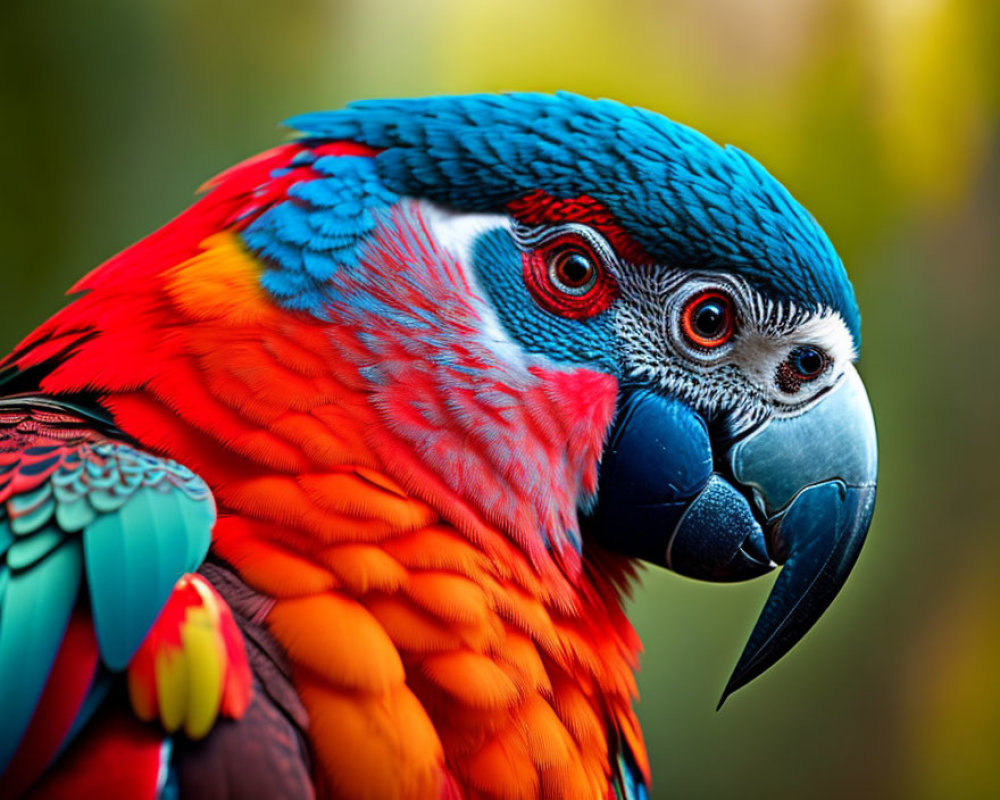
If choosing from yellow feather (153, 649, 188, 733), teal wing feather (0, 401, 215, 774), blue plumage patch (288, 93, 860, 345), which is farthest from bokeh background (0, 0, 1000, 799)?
yellow feather (153, 649, 188, 733)

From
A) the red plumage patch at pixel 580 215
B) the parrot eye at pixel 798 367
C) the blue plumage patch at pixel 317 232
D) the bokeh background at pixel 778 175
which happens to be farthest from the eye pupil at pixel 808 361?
the bokeh background at pixel 778 175

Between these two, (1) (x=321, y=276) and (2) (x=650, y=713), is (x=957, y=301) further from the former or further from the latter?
(1) (x=321, y=276)

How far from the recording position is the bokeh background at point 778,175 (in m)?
1.73

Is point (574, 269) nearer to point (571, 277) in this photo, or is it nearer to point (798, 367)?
point (571, 277)

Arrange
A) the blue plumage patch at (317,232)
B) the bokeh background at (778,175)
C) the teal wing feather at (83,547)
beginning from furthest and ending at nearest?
the bokeh background at (778,175) < the blue plumage patch at (317,232) < the teal wing feather at (83,547)

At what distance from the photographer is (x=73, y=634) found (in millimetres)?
576

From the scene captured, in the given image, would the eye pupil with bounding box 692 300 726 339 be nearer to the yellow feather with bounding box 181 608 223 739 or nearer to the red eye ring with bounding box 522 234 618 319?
the red eye ring with bounding box 522 234 618 319

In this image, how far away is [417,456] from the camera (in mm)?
720

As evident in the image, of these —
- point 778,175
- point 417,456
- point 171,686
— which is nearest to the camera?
point 171,686

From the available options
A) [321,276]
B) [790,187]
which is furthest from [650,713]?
[321,276]

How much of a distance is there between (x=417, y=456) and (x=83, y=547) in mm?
240

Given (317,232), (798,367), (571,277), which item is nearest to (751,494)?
(798,367)

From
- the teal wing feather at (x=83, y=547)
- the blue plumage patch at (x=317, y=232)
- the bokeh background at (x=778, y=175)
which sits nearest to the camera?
the teal wing feather at (x=83, y=547)

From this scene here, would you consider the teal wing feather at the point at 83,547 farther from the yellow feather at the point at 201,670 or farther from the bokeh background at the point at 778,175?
the bokeh background at the point at 778,175
